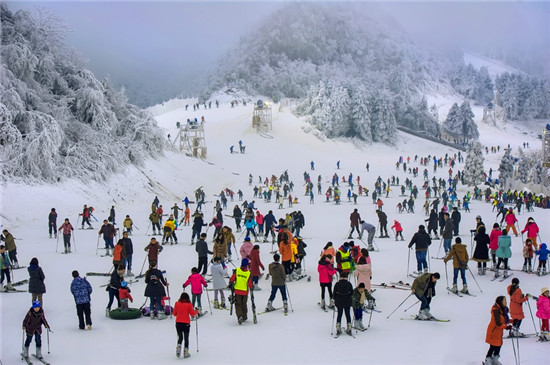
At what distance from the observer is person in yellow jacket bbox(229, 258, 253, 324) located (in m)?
11.4

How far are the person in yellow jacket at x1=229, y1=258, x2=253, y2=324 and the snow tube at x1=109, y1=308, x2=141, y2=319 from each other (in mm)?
2003

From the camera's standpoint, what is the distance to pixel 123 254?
1463cm

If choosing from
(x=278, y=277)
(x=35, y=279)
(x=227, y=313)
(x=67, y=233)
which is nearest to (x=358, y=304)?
(x=278, y=277)

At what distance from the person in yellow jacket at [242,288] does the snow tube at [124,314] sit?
6.57ft

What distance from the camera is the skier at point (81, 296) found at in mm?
11188

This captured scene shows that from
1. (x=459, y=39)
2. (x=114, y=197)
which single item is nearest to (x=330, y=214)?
(x=114, y=197)

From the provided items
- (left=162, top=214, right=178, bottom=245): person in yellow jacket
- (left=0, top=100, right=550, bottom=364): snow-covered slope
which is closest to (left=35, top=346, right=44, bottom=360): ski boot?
(left=0, top=100, right=550, bottom=364): snow-covered slope

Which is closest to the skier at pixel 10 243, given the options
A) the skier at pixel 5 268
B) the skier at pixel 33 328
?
the skier at pixel 5 268

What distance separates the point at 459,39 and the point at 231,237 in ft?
611

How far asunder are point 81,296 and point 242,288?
287 centimetres

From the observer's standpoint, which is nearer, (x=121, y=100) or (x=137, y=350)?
(x=137, y=350)

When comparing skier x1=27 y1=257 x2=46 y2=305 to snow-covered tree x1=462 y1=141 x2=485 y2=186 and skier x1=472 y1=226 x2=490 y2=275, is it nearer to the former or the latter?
skier x1=472 y1=226 x2=490 y2=275

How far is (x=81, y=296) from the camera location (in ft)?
36.8

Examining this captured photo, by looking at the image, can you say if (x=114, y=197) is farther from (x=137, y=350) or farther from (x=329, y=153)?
(x=329, y=153)
